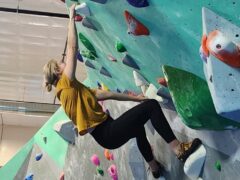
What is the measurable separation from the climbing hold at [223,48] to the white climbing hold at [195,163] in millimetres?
741

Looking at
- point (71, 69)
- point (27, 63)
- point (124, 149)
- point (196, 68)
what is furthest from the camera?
point (27, 63)

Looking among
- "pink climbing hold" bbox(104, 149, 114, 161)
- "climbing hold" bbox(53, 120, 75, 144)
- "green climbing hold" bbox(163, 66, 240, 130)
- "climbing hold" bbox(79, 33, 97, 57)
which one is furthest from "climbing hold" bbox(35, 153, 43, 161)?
"green climbing hold" bbox(163, 66, 240, 130)

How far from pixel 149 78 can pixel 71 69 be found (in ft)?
1.28

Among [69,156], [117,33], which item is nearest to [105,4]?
[117,33]

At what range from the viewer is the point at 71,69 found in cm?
232

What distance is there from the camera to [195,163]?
2.07m

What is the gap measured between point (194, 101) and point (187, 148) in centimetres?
37

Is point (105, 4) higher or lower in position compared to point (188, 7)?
lower

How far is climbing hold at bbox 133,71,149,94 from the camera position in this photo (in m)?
2.40

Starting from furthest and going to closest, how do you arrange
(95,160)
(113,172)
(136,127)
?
(95,160) < (113,172) < (136,127)

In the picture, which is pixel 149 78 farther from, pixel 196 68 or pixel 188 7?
pixel 188 7

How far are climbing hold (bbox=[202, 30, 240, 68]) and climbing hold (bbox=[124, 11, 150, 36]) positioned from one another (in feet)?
1.62

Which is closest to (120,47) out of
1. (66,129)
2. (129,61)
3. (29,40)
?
(129,61)

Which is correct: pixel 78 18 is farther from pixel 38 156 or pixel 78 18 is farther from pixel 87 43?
pixel 38 156
